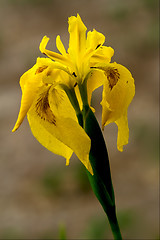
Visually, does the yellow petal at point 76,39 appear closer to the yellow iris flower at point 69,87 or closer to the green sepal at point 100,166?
the yellow iris flower at point 69,87

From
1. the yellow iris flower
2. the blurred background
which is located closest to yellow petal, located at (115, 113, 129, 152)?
the yellow iris flower

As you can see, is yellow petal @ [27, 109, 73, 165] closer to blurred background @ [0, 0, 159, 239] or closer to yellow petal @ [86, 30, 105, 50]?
yellow petal @ [86, 30, 105, 50]

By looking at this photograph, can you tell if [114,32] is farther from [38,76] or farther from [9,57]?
[38,76]

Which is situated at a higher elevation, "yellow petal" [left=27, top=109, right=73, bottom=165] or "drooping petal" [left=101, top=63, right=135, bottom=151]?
"drooping petal" [left=101, top=63, right=135, bottom=151]

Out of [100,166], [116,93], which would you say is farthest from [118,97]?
[100,166]

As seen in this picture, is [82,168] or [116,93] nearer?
[116,93]

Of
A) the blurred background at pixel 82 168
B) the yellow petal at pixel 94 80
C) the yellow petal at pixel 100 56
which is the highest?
the yellow petal at pixel 100 56

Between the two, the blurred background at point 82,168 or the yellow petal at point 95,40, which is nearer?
the yellow petal at point 95,40

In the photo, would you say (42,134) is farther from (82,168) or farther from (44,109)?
(82,168)

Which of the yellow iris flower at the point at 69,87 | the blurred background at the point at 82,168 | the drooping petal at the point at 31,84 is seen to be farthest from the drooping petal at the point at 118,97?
the blurred background at the point at 82,168
